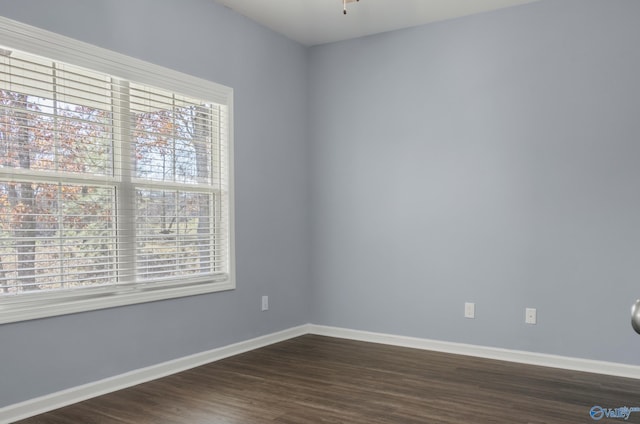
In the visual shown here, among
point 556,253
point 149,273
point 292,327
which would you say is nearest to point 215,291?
point 149,273

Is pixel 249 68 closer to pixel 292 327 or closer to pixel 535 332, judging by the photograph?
pixel 292 327

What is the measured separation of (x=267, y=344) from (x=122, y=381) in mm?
1401

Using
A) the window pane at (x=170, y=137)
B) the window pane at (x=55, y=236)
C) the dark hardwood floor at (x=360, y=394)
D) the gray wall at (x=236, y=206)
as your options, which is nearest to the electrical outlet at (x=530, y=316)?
the dark hardwood floor at (x=360, y=394)

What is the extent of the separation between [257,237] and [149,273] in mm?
1103

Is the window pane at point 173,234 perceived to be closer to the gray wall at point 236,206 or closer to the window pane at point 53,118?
the gray wall at point 236,206

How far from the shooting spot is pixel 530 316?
383 cm

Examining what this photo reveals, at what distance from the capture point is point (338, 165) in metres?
4.76

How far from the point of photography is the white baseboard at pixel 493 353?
3.54 metres

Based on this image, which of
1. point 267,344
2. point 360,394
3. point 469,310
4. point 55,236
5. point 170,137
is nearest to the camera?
point 55,236

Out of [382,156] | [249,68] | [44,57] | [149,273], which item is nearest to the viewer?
[44,57]

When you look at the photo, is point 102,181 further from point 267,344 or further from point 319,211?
point 319,211

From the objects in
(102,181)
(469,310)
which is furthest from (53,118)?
(469,310)

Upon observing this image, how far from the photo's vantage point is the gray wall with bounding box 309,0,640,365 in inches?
140

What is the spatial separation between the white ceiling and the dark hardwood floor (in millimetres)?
2718
